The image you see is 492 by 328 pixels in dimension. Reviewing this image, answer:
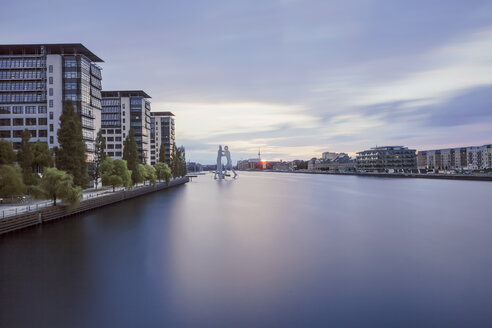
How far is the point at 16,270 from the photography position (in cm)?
2602

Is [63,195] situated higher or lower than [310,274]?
higher

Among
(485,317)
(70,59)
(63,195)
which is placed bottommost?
(485,317)

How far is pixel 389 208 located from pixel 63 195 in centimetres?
5370

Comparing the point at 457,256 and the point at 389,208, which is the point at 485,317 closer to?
the point at 457,256

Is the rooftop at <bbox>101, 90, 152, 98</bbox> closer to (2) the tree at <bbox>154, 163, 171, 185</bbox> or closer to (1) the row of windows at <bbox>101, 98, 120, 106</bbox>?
(1) the row of windows at <bbox>101, 98, 120, 106</bbox>

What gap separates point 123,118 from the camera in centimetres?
13438

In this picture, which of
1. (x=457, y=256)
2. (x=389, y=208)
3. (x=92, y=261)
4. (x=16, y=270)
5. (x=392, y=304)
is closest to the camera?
(x=392, y=304)

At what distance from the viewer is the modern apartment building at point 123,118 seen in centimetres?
12962

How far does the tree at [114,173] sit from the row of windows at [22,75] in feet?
93.7

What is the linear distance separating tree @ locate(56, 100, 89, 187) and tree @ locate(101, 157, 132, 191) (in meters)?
14.8

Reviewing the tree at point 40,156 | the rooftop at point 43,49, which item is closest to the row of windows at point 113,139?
the rooftop at point 43,49

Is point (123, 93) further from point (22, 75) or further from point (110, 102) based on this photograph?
point (22, 75)

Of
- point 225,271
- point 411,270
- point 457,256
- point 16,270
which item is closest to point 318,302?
point 225,271

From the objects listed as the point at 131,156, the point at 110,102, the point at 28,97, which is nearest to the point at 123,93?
the point at 110,102
